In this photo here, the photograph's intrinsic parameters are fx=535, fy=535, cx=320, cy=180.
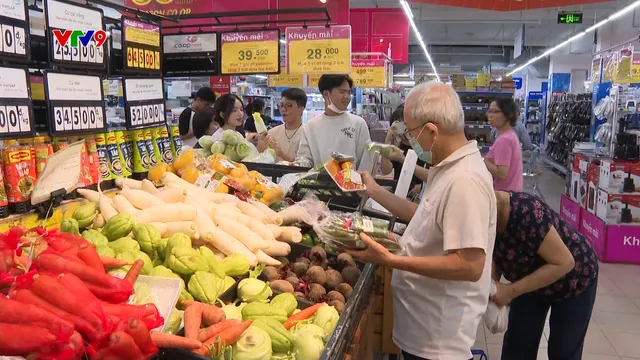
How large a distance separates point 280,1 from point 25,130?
5503 mm

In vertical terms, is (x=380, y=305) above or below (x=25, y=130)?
below

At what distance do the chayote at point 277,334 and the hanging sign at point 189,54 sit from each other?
3.53 metres

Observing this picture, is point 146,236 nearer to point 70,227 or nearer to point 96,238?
point 96,238

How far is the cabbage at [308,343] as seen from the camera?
65.9 inches

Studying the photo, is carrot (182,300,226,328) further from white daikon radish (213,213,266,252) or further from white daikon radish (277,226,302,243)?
white daikon radish (277,226,302,243)

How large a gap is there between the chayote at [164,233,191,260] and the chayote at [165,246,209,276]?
38 millimetres

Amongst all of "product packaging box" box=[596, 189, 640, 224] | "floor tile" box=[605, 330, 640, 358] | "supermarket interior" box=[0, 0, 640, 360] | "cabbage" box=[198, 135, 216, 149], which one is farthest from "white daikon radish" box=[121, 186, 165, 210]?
"product packaging box" box=[596, 189, 640, 224]

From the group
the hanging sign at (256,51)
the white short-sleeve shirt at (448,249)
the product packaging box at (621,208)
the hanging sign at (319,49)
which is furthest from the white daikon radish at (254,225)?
the product packaging box at (621,208)

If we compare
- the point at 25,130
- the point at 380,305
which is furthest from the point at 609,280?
the point at 25,130

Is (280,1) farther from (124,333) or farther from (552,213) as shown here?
(124,333)

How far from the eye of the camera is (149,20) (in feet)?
13.3

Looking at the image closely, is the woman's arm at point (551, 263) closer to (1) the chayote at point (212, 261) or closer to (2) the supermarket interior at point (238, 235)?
(2) the supermarket interior at point (238, 235)

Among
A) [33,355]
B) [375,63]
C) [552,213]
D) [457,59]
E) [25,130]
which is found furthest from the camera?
[457,59]

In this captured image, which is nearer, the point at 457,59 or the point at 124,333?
the point at 124,333
